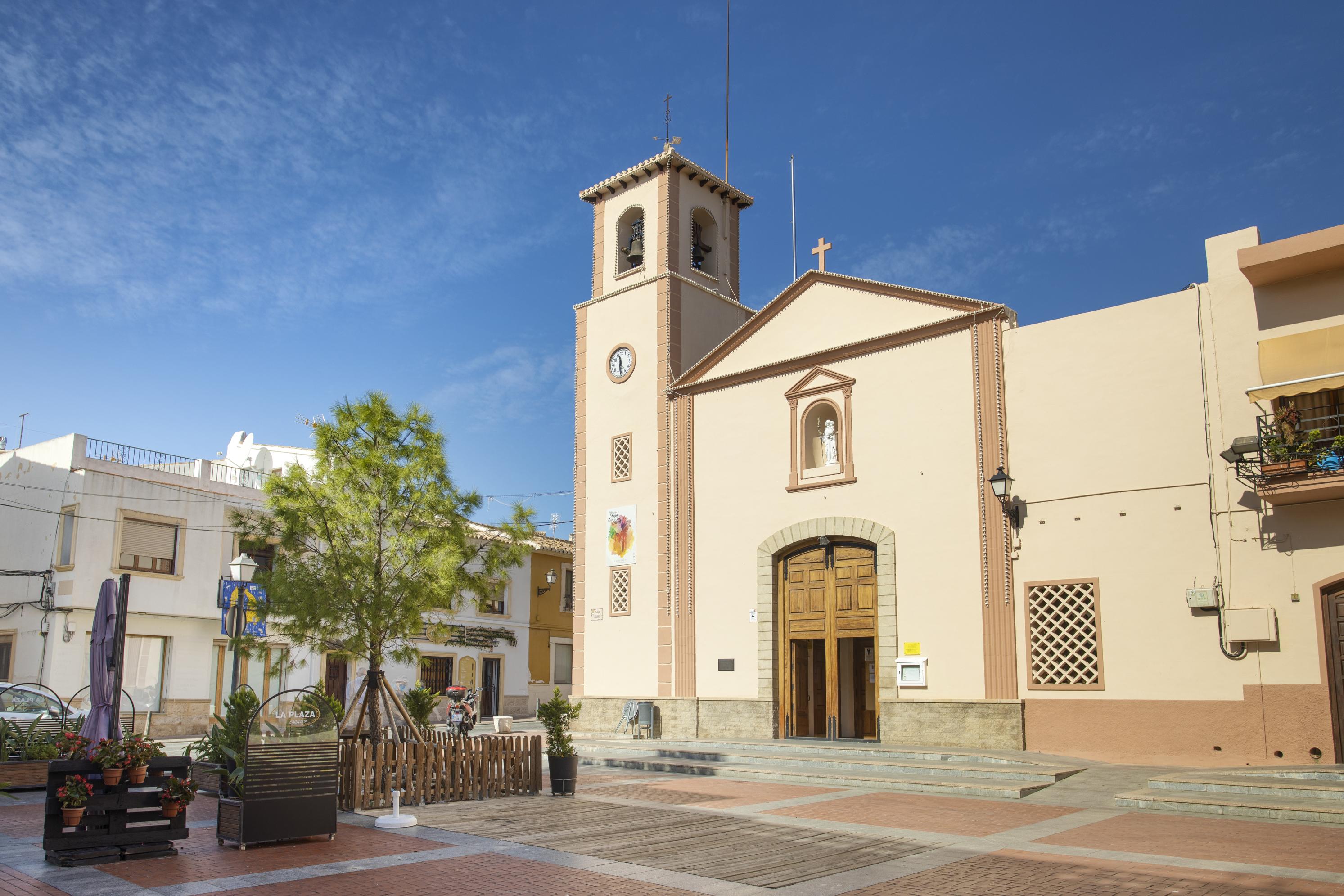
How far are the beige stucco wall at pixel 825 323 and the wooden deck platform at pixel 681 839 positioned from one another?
431 inches

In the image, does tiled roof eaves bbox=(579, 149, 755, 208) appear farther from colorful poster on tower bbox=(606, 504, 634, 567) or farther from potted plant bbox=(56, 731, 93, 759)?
potted plant bbox=(56, 731, 93, 759)

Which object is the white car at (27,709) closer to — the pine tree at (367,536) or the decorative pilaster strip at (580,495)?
the pine tree at (367,536)

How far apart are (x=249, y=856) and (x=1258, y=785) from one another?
10702mm

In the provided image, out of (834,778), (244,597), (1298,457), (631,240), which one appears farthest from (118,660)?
(631,240)

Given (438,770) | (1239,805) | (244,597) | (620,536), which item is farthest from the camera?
(620,536)

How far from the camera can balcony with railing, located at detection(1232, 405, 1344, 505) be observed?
43.7 ft

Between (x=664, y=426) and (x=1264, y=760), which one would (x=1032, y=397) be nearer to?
(x=1264, y=760)

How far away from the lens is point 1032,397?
17.2 m

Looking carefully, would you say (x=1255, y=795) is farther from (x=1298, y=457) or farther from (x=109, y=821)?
(x=109, y=821)

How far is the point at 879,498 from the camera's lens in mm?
18984

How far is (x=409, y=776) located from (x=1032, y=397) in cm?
1160

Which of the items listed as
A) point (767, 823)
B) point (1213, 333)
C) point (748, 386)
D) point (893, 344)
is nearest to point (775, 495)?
point (748, 386)

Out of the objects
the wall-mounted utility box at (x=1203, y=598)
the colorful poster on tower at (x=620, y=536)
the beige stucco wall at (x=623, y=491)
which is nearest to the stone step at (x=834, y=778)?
the wall-mounted utility box at (x=1203, y=598)

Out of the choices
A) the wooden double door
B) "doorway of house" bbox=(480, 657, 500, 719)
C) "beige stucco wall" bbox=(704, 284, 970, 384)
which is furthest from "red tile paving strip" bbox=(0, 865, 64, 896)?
"doorway of house" bbox=(480, 657, 500, 719)
